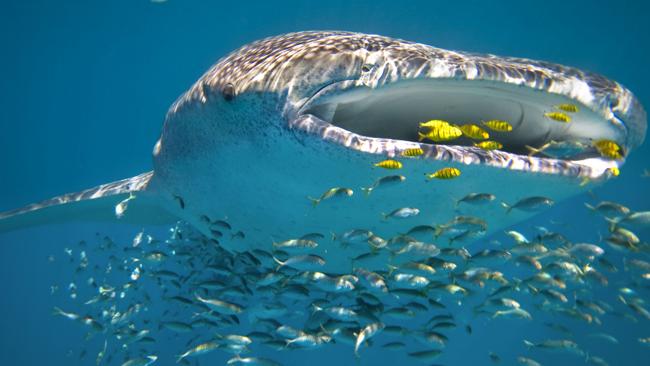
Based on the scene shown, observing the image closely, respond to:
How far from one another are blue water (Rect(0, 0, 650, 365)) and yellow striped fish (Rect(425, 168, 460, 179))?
13.4 feet

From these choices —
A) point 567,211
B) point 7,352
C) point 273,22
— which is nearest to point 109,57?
point 273,22

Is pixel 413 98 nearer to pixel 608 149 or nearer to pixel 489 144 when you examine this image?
pixel 489 144

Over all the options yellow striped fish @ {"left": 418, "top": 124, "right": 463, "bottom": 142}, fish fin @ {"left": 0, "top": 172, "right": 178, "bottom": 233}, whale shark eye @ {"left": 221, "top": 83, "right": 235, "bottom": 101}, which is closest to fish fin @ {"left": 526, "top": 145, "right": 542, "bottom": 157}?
yellow striped fish @ {"left": 418, "top": 124, "right": 463, "bottom": 142}

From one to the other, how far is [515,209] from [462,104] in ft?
2.99

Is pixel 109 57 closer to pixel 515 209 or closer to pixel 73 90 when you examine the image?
pixel 73 90

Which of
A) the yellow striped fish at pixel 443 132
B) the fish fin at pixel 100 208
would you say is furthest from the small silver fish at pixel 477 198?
the fish fin at pixel 100 208

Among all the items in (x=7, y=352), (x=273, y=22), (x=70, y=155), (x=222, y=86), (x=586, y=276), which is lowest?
(x=7, y=352)

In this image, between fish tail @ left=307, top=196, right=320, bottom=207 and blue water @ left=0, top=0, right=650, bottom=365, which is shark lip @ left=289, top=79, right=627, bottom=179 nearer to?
fish tail @ left=307, top=196, right=320, bottom=207

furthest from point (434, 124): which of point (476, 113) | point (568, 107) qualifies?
point (568, 107)

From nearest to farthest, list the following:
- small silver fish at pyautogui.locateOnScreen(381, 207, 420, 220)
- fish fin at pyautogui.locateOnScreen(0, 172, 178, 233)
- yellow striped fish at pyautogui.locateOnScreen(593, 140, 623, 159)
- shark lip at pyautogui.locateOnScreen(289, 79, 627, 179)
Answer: shark lip at pyautogui.locateOnScreen(289, 79, 627, 179) → yellow striped fish at pyautogui.locateOnScreen(593, 140, 623, 159) → small silver fish at pyautogui.locateOnScreen(381, 207, 420, 220) → fish fin at pyautogui.locateOnScreen(0, 172, 178, 233)

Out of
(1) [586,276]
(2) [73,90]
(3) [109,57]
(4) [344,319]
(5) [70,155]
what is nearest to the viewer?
(4) [344,319]

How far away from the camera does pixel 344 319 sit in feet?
16.8

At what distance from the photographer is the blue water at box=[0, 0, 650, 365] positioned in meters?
18.7

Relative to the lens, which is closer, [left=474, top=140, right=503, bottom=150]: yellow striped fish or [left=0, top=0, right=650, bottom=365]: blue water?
[left=474, top=140, right=503, bottom=150]: yellow striped fish
